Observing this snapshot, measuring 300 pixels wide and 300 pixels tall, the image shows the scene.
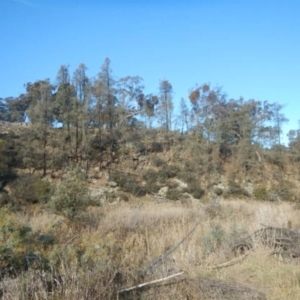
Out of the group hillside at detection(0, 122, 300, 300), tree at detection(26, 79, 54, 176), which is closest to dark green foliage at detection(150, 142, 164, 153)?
hillside at detection(0, 122, 300, 300)

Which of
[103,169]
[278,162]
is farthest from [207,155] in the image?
[103,169]

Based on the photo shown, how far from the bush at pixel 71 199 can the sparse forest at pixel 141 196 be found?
4cm

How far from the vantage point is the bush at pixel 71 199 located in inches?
519

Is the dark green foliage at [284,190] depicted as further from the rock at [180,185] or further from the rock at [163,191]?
the rock at [163,191]

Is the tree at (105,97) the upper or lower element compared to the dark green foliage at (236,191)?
upper

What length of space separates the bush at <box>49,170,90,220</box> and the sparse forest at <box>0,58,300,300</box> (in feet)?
0.14

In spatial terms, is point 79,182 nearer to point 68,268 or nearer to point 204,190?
point 68,268

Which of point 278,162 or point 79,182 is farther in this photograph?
point 278,162

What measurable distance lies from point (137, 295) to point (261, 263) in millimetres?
3099

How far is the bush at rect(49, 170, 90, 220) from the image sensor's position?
43.2 ft

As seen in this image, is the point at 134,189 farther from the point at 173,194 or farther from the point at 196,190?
the point at 196,190

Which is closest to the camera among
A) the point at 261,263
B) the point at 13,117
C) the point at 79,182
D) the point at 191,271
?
the point at 191,271

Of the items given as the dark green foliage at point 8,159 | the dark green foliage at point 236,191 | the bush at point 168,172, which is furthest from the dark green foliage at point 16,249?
the bush at point 168,172

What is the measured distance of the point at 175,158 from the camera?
42.4 metres
